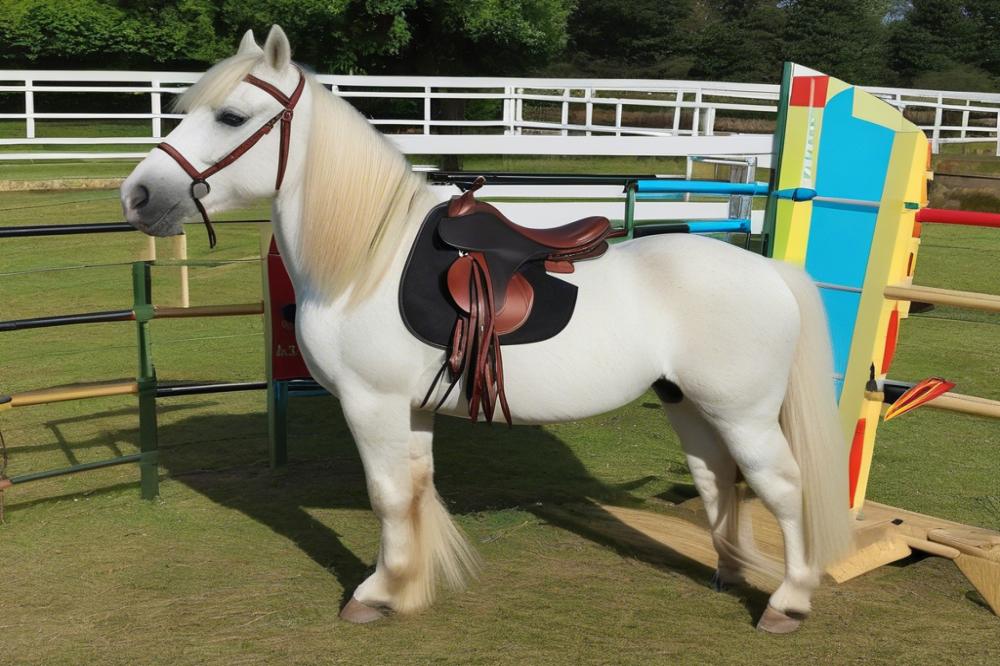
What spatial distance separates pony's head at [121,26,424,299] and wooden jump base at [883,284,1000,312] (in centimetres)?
191

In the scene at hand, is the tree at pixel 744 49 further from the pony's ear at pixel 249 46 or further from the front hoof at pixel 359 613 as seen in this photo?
the front hoof at pixel 359 613

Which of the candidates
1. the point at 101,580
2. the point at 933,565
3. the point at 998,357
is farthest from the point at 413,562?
the point at 998,357

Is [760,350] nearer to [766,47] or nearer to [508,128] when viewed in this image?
[508,128]

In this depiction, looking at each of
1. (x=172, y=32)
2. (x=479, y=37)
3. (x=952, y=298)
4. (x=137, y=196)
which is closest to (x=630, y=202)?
(x=952, y=298)

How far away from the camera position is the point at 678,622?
343 cm

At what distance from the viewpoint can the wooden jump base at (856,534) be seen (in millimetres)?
3682

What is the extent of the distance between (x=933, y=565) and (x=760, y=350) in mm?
1467

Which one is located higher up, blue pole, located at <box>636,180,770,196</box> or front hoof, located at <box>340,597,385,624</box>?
blue pole, located at <box>636,180,770,196</box>

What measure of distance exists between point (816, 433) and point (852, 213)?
1.04m

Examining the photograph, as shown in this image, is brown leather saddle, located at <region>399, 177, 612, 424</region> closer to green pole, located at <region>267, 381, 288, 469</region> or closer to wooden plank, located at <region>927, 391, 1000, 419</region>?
wooden plank, located at <region>927, 391, 1000, 419</region>

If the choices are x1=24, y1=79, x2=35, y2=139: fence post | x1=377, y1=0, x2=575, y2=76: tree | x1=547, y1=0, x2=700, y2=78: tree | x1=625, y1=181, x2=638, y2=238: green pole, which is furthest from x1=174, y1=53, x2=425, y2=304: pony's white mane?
x1=547, y1=0, x2=700, y2=78: tree

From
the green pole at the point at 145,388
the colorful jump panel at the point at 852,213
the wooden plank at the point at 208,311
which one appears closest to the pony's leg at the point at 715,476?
the colorful jump panel at the point at 852,213

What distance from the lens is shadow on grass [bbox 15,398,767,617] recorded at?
13.6ft

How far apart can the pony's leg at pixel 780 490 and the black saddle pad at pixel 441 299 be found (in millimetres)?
656
